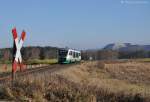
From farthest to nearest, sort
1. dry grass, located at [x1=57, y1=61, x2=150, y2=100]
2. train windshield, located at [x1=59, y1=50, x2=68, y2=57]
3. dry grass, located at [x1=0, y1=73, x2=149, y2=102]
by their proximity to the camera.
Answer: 1. train windshield, located at [x1=59, y1=50, x2=68, y2=57]
2. dry grass, located at [x1=57, y1=61, x2=150, y2=100]
3. dry grass, located at [x1=0, y1=73, x2=149, y2=102]

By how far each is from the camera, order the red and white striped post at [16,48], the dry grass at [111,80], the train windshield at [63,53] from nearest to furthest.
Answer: the red and white striped post at [16,48] < the dry grass at [111,80] < the train windshield at [63,53]

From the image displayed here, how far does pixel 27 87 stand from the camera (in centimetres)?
1130

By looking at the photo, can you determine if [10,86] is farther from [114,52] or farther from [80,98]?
[114,52]

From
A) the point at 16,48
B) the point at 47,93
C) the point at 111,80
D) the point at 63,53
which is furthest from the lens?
the point at 63,53

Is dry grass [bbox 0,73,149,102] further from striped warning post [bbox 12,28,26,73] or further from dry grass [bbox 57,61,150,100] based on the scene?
dry grass [bbox 57,61,150,100]

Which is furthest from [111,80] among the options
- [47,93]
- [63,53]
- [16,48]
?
[47,93]

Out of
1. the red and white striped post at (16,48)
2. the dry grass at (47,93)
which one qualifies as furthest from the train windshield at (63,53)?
the red and white striped post at (16,48)

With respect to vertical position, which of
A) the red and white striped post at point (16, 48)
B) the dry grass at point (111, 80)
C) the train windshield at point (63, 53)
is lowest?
the dry grass at point (111, 80)

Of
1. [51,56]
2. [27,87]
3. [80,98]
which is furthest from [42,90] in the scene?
[51,56]

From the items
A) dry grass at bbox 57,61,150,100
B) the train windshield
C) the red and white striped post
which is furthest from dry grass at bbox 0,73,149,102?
the train windshield

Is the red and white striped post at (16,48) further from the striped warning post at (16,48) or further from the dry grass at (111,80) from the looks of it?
the dry grass at (111,80)

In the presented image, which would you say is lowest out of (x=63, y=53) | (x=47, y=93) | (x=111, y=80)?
(x=111, y=80)

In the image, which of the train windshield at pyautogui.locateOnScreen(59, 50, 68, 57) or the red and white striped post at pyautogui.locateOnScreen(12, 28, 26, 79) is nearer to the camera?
the red and white striped post at pyautogui.locateOnScreen(12, 28, 26, 79)

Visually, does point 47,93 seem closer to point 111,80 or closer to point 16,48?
point 16,48
